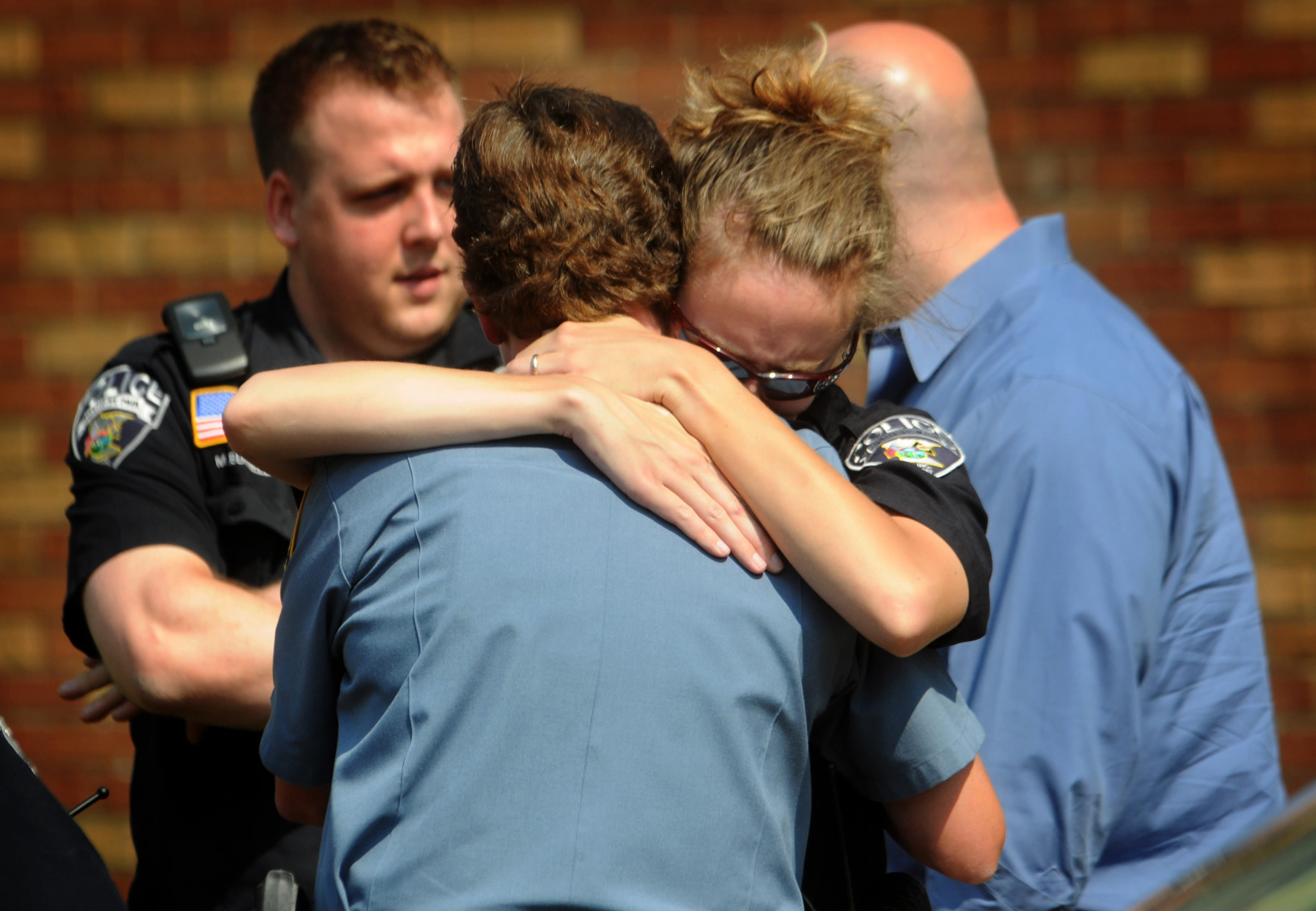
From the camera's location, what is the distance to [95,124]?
3.64 metres

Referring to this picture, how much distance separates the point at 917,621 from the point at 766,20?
9.03 ft

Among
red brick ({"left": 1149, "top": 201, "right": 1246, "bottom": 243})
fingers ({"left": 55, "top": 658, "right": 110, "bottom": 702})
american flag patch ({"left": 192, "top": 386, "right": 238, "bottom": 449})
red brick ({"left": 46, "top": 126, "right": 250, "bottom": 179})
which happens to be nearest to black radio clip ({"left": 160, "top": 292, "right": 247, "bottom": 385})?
american flag patch ({"left": 192, "top": 386, "right": 238, "bottom": 449})

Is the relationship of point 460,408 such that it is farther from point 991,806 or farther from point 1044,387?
point 1044,387

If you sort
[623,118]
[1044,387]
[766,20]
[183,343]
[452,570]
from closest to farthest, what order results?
[452,570] < [623,118] < [1044,387] < [183,343] < [766,20]

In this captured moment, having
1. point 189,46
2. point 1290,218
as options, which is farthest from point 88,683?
point 1290,218

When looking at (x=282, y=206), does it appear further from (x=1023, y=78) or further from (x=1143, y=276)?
(x=1143, y=276)

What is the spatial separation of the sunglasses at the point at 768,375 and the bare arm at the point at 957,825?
0.45 metres

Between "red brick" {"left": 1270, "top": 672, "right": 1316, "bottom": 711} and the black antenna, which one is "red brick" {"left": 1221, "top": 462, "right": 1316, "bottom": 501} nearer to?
"red brick" {"left": 1270, "top": 672, "right": 1316, "bottom": 711}

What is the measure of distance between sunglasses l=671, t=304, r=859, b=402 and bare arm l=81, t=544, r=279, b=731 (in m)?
0.88

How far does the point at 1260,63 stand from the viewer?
338 cm

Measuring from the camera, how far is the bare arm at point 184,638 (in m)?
1.83

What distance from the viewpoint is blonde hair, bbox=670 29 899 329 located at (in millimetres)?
1315

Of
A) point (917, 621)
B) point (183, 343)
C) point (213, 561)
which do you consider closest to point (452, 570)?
point (917, 621)

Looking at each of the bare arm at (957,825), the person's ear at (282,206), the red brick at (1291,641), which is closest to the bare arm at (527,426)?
the bare arm at (957,825)
